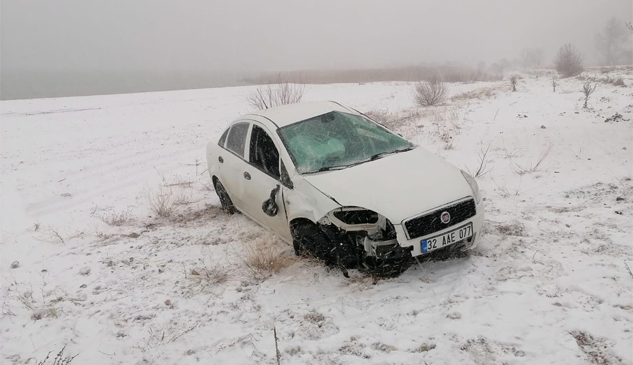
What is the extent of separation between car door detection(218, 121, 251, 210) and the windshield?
0.83 meters

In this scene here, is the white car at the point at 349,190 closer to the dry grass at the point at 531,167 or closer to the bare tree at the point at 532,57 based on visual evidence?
the dry grass at the point at 531,167

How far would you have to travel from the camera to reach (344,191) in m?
4.14

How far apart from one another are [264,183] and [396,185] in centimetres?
173

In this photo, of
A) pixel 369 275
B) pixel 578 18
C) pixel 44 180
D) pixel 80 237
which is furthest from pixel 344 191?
pixel 578 18

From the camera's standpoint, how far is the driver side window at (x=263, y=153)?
16.3 feet

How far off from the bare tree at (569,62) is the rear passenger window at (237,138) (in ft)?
113

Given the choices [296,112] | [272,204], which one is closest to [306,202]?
[272,204]

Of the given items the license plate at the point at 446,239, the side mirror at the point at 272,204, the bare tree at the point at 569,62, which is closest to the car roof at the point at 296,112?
the side mirror at the point at 272,204

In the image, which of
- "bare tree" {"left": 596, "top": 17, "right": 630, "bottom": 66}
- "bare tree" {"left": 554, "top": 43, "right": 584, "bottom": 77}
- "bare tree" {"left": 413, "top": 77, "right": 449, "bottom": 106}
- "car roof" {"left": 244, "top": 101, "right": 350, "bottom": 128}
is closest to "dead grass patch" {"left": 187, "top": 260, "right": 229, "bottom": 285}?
"car roof" {"left": 244, "top": 101, "right": 350, "bottom": 128}

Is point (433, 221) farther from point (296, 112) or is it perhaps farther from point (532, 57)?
point (532, 57)

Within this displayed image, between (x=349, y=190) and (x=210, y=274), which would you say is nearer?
(x=349, y=190)

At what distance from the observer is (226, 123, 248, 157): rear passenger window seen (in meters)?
5.79

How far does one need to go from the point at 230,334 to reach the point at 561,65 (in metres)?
39.1

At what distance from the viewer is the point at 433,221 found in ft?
12.7
